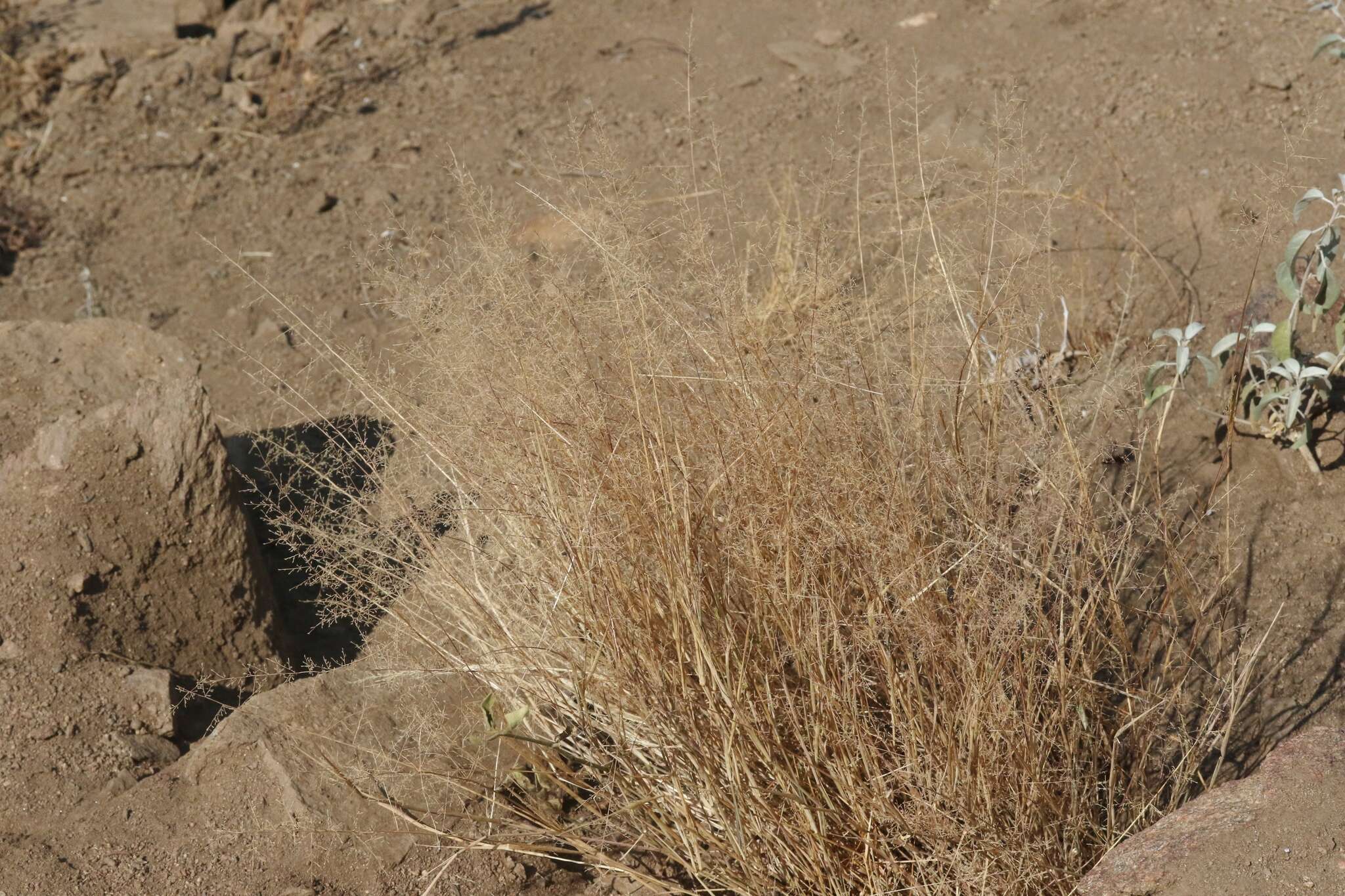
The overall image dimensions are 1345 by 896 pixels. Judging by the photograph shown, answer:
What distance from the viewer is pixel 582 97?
14.5 ft

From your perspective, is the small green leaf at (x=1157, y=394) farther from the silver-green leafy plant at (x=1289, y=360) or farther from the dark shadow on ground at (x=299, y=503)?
the dark shadow on ground at (x=299, y=503)

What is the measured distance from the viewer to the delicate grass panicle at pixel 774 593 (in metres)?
1.81

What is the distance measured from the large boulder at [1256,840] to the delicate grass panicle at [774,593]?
20 cm

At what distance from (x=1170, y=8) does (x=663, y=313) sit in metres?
3.03

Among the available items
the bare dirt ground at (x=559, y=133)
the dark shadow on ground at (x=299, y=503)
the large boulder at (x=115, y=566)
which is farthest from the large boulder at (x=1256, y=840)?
the large boulder at (x=115, y=566)

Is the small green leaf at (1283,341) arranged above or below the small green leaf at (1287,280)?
below

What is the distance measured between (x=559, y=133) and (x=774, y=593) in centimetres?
281

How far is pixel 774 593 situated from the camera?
5.76 feet

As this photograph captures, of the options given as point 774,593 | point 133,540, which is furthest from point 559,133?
point 774,593

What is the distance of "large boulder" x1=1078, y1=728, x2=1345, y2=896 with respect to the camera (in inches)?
59.9

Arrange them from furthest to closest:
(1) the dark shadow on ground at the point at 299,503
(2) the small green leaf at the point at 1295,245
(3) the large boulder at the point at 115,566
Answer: (1) the dark shadow on ground at the point at 299,503, (2) the small green leaf at the point at 1295,245, (3) the large boulder at the point at 115,566

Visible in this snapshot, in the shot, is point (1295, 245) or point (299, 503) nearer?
point (1295, 245)

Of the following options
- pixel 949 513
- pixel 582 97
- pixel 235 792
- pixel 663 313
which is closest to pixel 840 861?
pixel 949 513

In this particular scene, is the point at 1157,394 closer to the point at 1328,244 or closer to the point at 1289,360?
the point at 1289,360
